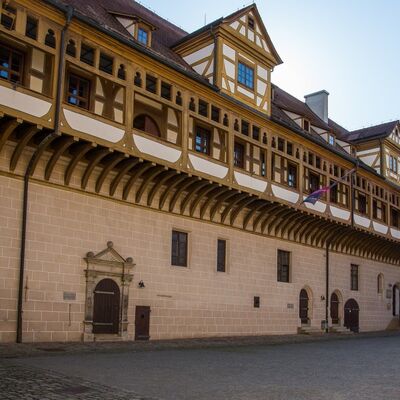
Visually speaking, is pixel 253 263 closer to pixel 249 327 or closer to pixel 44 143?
pixel 249 327

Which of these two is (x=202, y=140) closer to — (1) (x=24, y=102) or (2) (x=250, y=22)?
(2) (x=250, y=22)

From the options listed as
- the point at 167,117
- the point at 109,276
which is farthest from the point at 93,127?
the point at 109,276

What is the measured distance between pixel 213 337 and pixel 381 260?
1752 cm

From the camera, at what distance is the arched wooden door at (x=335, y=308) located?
1163 inches

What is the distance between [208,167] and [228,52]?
5301 millimetres

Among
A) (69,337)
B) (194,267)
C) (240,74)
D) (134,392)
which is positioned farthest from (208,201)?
(134,392)

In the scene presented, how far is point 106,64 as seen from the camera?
18.3 m

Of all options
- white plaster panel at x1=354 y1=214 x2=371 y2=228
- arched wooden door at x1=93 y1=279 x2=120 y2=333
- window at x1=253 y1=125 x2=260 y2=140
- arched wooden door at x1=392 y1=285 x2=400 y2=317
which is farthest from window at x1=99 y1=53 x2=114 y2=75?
arched wooden door at x1=392 y1=285 x2=400 y2=317

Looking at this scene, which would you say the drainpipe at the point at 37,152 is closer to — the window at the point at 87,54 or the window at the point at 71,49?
the window at the point at 71,49

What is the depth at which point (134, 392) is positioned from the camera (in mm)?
8727

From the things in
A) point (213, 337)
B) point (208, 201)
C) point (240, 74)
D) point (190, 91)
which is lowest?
point (213, 337)

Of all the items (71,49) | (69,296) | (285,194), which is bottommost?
(69,296)

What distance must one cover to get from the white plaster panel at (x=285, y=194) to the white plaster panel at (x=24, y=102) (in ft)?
37.5

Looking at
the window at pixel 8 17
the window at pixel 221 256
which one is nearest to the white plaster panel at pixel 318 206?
the window at pixel 221 256
